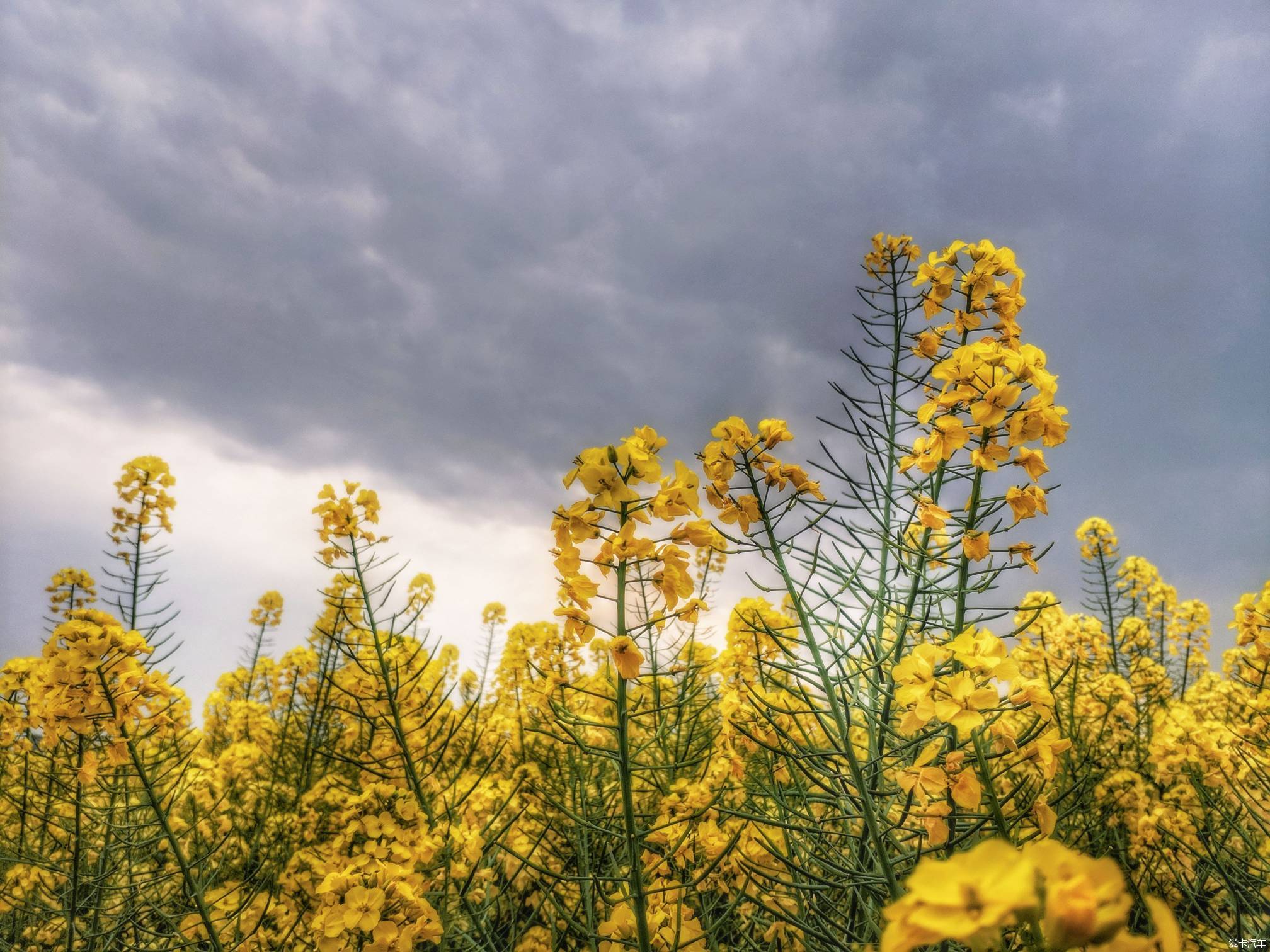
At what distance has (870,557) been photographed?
109 inches

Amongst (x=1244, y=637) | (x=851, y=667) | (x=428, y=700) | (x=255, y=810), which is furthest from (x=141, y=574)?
(x=1244, y=637)

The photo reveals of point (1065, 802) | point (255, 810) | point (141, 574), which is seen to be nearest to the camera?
point (1065, 802)

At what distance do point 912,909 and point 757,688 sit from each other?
3472 mm

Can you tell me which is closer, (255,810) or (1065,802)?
(1065,802)

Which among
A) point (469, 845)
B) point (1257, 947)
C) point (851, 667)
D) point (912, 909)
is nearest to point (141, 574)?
point (469, 845)

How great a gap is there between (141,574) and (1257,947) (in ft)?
23.1

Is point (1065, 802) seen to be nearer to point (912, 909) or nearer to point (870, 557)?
point (870, 557)

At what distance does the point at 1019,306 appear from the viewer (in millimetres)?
2559

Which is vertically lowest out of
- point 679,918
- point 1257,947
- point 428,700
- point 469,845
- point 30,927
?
point 30,927

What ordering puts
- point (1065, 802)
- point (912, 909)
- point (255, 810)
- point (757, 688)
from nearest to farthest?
point (912, 909), point (1065, 802), point (757, 688), point (255, 810)

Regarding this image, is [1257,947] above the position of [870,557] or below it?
below

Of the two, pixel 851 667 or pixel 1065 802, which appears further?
pixel 1065 802

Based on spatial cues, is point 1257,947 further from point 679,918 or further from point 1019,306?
point 1019,306

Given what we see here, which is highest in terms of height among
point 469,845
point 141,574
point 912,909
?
point 141,574
